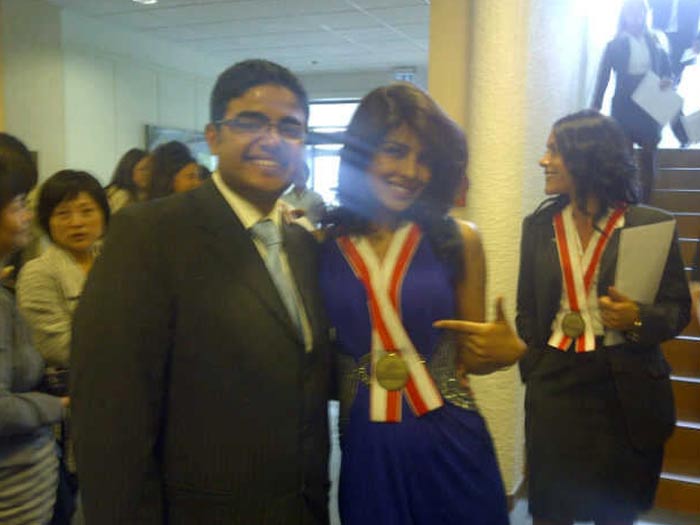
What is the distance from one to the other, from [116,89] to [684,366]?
6742 millimetres

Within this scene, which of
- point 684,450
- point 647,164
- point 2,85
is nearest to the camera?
point 684,450

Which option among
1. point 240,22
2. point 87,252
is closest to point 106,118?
point 240,22

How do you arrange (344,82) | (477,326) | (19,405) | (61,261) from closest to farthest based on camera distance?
(477,326) → (19,405) → (61,261) → (344,82)

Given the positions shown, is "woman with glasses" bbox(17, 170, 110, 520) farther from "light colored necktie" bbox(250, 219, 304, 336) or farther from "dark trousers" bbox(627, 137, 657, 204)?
"dark trousers" bbox(627, 137, 657, 204)

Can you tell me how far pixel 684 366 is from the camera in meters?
3.68

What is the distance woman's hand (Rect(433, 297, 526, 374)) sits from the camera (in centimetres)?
134

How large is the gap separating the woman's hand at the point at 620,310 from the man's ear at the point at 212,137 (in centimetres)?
128

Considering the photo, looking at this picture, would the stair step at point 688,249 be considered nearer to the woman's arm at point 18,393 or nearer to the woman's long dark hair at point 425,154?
the woman's long dark hair at point 425,154

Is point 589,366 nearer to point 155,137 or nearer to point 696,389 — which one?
point 696,389

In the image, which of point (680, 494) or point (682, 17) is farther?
point (682, 17)

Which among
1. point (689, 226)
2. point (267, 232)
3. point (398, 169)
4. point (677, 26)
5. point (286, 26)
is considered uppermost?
point (286, 26)

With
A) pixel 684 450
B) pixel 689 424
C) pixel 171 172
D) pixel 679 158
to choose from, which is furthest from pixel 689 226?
pixel 171 172

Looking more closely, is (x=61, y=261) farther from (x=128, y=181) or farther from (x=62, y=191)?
(x=128, y=181)

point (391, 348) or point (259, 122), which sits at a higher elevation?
point (259, 122)
